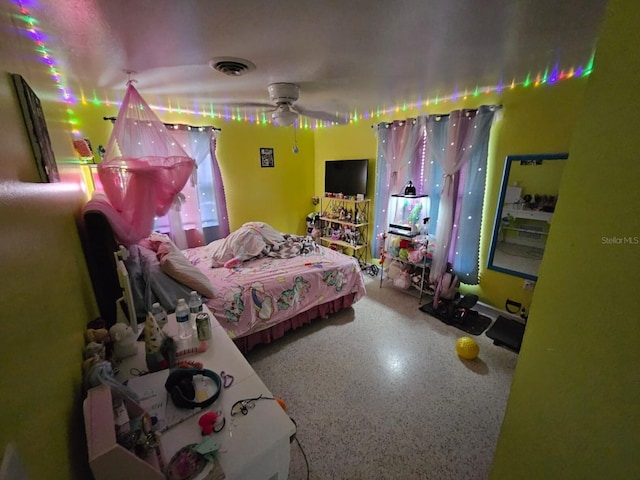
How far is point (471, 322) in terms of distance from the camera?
2.77 meters

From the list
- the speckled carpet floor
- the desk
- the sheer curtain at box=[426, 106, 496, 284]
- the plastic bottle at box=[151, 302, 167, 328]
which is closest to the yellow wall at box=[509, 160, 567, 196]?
the sheer curtain at box=[426, 106, 496, 284]

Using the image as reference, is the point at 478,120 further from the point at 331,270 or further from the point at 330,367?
the point at 330,367

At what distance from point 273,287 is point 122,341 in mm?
1227

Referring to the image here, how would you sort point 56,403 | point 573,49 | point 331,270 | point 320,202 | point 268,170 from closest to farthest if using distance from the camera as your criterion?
point 56,403, point 573,49, point 331,270, point 268,170, point 320,202

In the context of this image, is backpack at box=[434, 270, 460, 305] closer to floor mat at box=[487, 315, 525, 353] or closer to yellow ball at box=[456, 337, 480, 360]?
floor mat at box=[487, 315, 525, 353]

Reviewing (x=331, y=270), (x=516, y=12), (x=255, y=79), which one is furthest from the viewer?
(x=331, y=270)

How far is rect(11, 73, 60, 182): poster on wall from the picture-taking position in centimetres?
79

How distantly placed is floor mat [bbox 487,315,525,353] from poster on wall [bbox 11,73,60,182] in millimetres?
3299

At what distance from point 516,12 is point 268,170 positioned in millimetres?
3524

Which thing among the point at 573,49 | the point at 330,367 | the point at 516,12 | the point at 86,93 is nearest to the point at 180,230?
the point at 86,93

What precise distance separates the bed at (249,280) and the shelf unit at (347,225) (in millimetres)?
1044

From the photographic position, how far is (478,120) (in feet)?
8.63

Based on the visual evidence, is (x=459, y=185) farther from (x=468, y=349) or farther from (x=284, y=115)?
(x=284, y=115)

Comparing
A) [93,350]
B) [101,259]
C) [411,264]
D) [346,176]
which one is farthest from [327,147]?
[93,350]
